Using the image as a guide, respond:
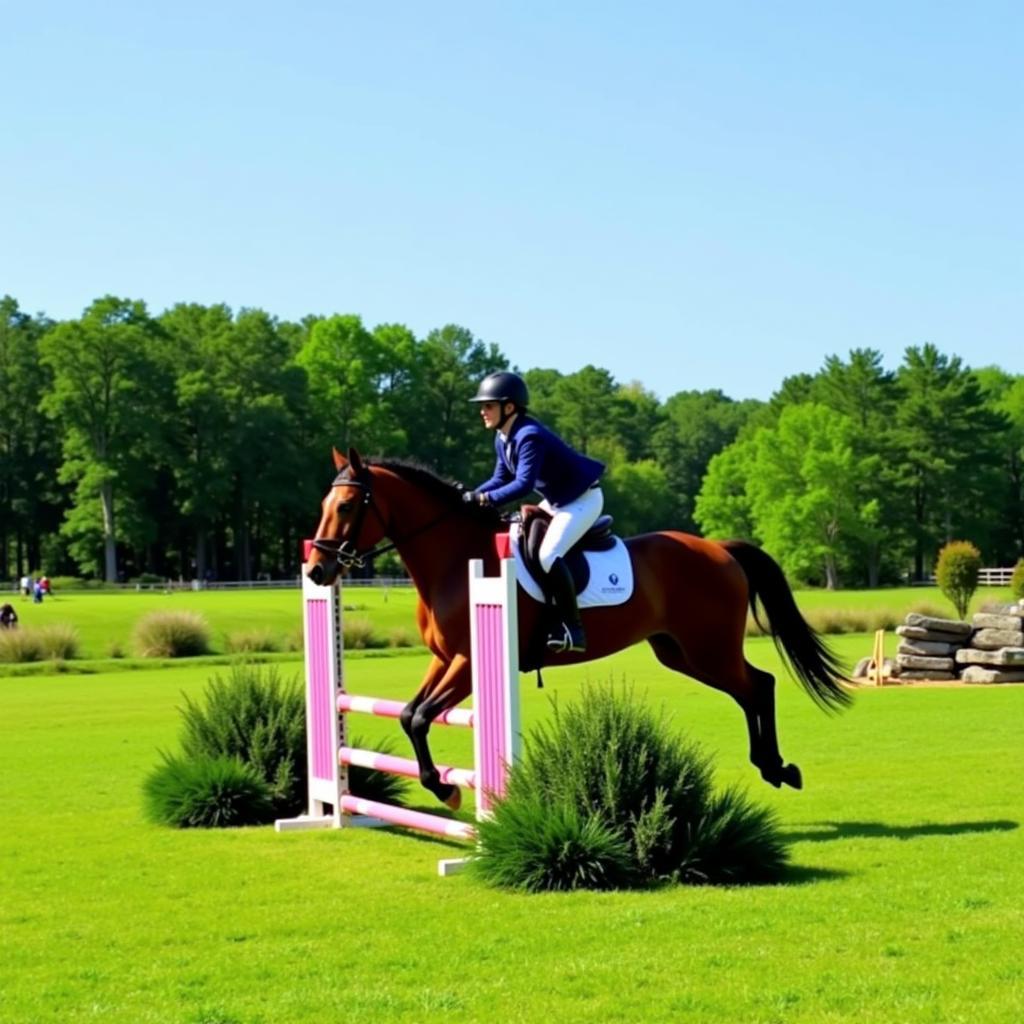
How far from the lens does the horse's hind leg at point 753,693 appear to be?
11680 mm

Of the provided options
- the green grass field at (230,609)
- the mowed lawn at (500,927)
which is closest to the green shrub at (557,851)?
the mowed lawn at (500,927)

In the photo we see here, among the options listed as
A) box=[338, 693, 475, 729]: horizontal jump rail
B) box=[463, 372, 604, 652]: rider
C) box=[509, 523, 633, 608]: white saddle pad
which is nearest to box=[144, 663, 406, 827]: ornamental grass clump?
box=[338, 693, 475, 729]: horizontal jump rail

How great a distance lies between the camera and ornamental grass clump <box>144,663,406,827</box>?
12117 mm

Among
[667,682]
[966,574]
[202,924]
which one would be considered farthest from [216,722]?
[966,574]

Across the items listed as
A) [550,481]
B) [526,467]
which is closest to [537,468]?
[526,467]

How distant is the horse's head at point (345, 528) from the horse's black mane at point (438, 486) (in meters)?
0.32

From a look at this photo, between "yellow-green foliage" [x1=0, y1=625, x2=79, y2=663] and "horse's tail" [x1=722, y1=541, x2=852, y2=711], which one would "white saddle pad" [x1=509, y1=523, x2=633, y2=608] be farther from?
"yellow-green foliage" [x1=0, y1=625, x2=79, y2=663]

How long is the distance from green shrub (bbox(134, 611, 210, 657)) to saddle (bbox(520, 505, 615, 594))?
33797 mm

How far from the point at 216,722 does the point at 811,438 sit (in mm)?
95043

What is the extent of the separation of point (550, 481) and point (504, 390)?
68 centimetres

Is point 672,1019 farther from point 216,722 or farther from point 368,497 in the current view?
point 216,722

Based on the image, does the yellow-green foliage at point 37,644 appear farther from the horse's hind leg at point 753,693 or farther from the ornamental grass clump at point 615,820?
the ornamental grass clump at point 615,820

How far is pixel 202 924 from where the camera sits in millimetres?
8023

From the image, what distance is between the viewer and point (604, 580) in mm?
10695
